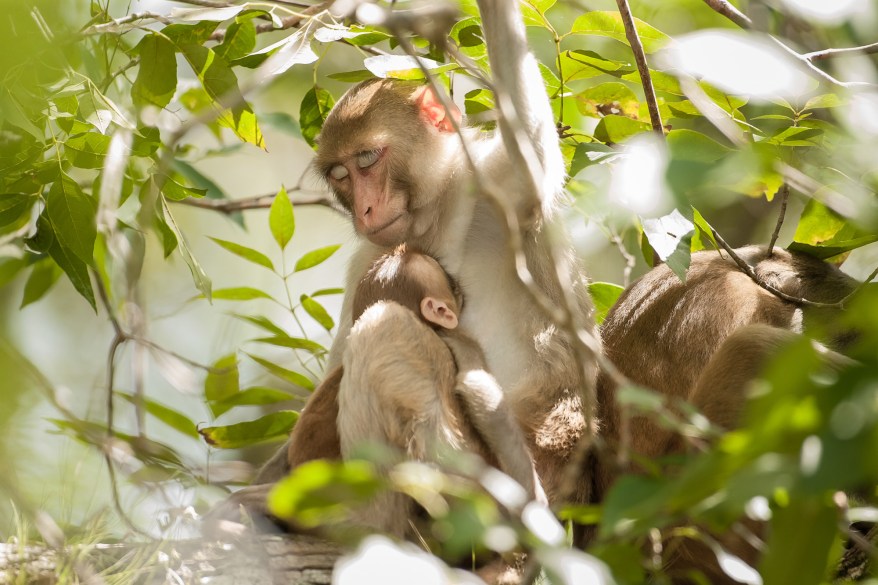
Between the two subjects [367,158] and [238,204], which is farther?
[238,204]

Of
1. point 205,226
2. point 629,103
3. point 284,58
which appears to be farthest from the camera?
point 205,226

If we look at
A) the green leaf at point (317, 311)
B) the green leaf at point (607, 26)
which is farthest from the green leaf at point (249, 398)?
the green leaf at point (607, 26)

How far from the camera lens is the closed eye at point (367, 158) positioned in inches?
199

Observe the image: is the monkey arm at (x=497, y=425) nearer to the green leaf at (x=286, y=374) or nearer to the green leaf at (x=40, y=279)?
the green leaf at (x=286, y=374)

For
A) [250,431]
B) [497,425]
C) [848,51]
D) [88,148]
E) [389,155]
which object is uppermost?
[88,148]

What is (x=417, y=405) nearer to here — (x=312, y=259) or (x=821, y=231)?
(x=312, y=259)

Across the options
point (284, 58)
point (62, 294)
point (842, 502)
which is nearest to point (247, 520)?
point (284, 58)

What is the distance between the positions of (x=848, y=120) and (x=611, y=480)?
101 inches

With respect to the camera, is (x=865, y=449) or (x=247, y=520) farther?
(x=247, y=520)

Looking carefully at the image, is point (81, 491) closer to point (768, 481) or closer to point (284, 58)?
point (284, 58)

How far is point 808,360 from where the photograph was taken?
5.40ft

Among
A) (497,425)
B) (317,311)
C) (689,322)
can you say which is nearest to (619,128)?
(689,322)

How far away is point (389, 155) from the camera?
16.6 ft

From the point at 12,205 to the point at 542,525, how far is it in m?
3.35
